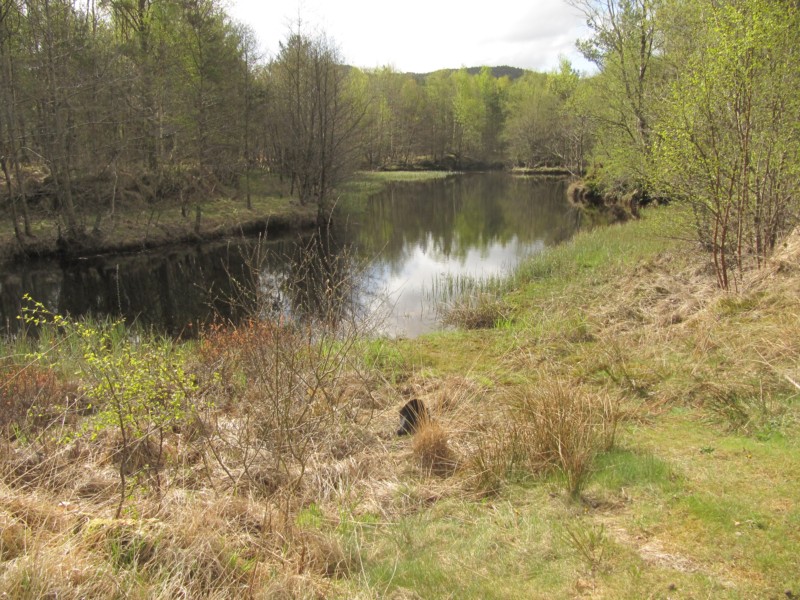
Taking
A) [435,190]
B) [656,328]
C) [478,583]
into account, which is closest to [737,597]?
[478,583]

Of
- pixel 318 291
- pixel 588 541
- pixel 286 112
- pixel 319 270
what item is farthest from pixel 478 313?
pixel 286 112

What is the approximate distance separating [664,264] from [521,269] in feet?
12.8

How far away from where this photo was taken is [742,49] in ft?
24.9

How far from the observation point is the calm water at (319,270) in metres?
11.4

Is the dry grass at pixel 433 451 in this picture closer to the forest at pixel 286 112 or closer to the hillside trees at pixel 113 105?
the forest at pixel 286 112

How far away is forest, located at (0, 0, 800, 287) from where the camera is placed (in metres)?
8.40

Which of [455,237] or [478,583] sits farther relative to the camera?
[455,237]

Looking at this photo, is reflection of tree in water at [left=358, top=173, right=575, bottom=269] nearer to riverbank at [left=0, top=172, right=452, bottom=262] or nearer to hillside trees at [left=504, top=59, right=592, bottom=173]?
riverbank at [left=0, top=172, right=452, bottom=262]

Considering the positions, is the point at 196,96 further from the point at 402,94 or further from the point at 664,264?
the point at 402,94

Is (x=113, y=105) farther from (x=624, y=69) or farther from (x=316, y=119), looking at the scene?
(x=624, y=69)

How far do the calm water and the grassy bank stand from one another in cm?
152

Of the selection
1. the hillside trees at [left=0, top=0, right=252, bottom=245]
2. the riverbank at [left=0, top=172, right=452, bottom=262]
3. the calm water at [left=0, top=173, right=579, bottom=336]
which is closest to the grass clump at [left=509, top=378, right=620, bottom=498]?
the calm water at [left=0, top=173, right=579, bottom=336]

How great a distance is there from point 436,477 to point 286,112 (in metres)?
30.5

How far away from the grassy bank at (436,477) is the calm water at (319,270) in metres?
1.52
